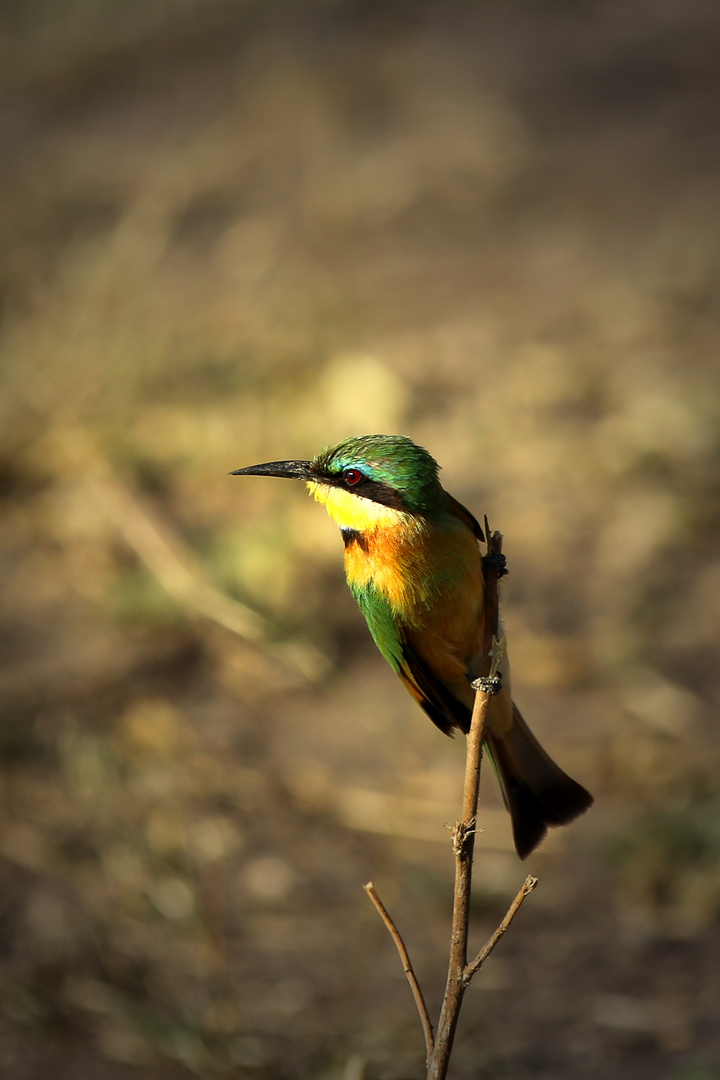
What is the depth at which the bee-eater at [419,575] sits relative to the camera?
1401 mm

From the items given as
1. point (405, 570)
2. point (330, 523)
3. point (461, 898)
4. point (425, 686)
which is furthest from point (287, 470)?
point (330, 523)

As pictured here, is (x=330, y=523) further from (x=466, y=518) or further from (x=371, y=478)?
(x=371, y=478)

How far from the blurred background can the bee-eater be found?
0.17 m

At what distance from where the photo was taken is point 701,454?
4.71 m

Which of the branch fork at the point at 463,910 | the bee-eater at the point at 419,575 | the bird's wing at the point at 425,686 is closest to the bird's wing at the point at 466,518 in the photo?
the bee-eater at the point at 419,575

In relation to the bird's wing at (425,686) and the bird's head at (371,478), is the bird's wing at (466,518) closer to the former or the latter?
the bird's head at (371,478)

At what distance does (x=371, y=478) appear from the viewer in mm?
1419

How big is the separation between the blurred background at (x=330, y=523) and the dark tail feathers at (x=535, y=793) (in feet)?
1.06

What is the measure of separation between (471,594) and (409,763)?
2.14 m

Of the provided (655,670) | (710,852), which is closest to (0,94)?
(655,670)

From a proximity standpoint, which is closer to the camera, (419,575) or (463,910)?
(463,910)

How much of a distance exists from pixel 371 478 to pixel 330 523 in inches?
118

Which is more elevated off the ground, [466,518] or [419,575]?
[466,518]

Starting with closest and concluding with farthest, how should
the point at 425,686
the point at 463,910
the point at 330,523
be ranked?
the point at 463,910, the point at 425,686, the point at 330,523
